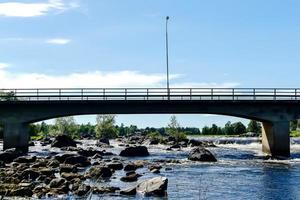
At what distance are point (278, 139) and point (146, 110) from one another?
16.7 meters

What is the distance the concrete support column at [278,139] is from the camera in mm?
62656

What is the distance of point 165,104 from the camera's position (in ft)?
211

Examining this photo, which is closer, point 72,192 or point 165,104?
point 72,192

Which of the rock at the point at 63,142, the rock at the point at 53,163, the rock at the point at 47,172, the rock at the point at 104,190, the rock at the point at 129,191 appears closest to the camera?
the rock at the point at 129,191

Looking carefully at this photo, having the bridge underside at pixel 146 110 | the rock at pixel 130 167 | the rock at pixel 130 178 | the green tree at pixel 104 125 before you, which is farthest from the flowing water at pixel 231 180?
the green tree at pixel 104 125

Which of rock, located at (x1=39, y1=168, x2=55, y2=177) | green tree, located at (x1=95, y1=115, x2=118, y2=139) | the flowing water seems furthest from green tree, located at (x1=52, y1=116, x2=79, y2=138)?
rock, located at (x1=39, y1=168, x2=55, y2=177)

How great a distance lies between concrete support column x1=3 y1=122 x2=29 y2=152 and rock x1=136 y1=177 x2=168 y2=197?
34.7 meters

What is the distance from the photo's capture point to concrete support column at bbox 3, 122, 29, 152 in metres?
63.5

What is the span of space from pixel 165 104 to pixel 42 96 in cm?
1546

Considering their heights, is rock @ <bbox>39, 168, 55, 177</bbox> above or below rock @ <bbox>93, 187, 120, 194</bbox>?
above

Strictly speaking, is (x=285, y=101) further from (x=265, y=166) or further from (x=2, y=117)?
(x=2, y=117)

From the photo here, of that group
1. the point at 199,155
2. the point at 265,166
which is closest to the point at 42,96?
the point at 199,155

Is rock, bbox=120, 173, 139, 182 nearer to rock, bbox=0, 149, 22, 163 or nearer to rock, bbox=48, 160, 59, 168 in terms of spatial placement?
rock, bbox=48, 160, 59, 168

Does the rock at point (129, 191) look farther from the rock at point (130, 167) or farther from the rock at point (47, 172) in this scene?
the rock at point (130, 167)
